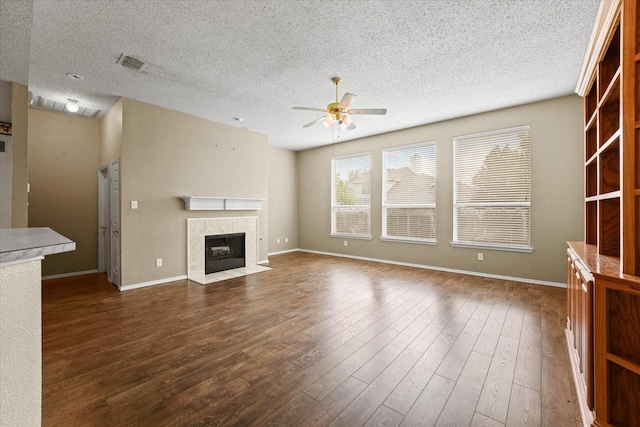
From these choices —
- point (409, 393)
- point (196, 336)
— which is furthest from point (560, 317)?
point (196, 336)

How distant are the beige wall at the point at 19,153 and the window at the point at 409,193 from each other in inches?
228

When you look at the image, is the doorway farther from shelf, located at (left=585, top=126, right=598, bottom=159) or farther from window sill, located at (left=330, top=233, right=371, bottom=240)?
shelf, located at (left=585, top=126, right=598, bottom=159)

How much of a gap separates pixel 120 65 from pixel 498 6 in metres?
3.94

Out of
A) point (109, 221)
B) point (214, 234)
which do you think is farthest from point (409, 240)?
point (109, 221)

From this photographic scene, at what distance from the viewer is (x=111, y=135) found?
4504mm

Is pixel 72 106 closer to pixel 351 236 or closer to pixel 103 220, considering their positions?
pixel 103 220

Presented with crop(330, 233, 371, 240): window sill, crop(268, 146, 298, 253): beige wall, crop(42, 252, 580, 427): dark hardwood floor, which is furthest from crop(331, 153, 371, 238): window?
crop(42, 252, 580, 427): dark hardwood floor

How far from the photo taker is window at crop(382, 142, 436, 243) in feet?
17.7

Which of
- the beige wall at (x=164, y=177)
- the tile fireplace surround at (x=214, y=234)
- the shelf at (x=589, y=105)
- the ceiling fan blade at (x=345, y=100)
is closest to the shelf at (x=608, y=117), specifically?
the shelf at (x=589, y=105)

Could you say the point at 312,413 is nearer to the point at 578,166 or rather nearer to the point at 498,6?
the point at 498,6

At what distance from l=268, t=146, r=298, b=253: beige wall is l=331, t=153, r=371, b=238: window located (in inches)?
51.5

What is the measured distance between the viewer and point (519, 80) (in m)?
3.53

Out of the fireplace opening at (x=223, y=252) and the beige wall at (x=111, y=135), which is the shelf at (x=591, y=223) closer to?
the fireplace opening at (x=223, y=252)

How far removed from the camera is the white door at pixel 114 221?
4.15 metres
